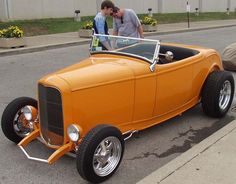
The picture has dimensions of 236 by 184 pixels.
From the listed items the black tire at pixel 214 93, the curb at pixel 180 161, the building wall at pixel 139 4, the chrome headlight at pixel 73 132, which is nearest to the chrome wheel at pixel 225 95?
the black tire at pixel 214 93

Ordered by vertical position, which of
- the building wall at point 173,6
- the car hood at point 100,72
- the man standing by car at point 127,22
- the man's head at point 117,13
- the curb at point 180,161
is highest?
the building wall at point 173,6

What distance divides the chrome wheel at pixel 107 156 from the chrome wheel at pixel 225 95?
8.06 ft

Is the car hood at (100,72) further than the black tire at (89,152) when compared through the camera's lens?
Yes

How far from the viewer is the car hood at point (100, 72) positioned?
445 cm

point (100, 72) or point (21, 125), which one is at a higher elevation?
point (100, 72)

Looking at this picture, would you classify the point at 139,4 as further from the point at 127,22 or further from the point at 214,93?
the point at 214,93

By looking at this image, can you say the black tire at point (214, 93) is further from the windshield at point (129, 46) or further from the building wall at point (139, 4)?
the building wall at point (139, 4)

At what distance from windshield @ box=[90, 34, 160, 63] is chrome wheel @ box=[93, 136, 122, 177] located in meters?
1.29

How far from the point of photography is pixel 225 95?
6336 mm

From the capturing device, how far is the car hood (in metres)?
4.45

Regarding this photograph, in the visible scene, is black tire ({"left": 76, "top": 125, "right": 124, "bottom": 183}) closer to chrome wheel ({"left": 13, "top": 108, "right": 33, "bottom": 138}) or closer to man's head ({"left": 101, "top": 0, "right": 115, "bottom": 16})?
chrome wheel ({"left": 13, "top": 108, "right": 33, "bottom": 138})

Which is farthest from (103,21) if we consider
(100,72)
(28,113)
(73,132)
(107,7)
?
(73,132)

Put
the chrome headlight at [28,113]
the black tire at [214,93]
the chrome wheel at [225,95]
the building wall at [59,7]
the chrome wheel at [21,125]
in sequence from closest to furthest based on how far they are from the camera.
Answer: the chrome headlight at [28,113]
the chrome wheel at [21,125]
the black tire at [214,93]
the chrome wheel at [225,95]
the building wall at [59,7]

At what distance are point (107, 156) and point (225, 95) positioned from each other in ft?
8.95
